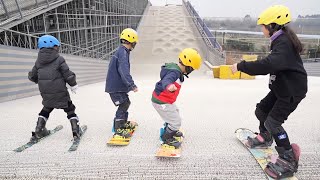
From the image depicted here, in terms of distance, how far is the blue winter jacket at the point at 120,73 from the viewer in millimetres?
2803

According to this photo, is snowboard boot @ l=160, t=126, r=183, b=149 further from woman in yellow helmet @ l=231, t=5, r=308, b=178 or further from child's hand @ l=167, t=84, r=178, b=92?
woman in yellow helmet @ l=231, t=5, r=308, b=178

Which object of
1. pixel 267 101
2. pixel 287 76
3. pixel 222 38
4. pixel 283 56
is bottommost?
pixel 222 38

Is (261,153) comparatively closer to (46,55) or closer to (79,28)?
(46,55)

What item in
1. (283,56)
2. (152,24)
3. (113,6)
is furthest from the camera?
(152,24)

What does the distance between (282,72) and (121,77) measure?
1557 mm

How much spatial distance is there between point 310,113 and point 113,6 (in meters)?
16.5

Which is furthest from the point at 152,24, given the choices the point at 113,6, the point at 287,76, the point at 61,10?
the point at 287,76

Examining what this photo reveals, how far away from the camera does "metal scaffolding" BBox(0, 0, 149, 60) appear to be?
796 cm

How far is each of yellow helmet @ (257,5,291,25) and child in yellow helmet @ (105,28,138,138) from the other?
1371 millimetres

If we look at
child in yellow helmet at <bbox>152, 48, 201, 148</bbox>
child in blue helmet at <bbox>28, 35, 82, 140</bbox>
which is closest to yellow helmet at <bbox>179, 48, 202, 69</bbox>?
child in yellow helmet at <bbox>152, 48, 201, 148</bbox>

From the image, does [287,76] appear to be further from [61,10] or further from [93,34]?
[93,34]

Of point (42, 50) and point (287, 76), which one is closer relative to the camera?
point (287, 76)

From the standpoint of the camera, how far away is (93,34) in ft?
46.4

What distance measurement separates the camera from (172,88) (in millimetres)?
2328
